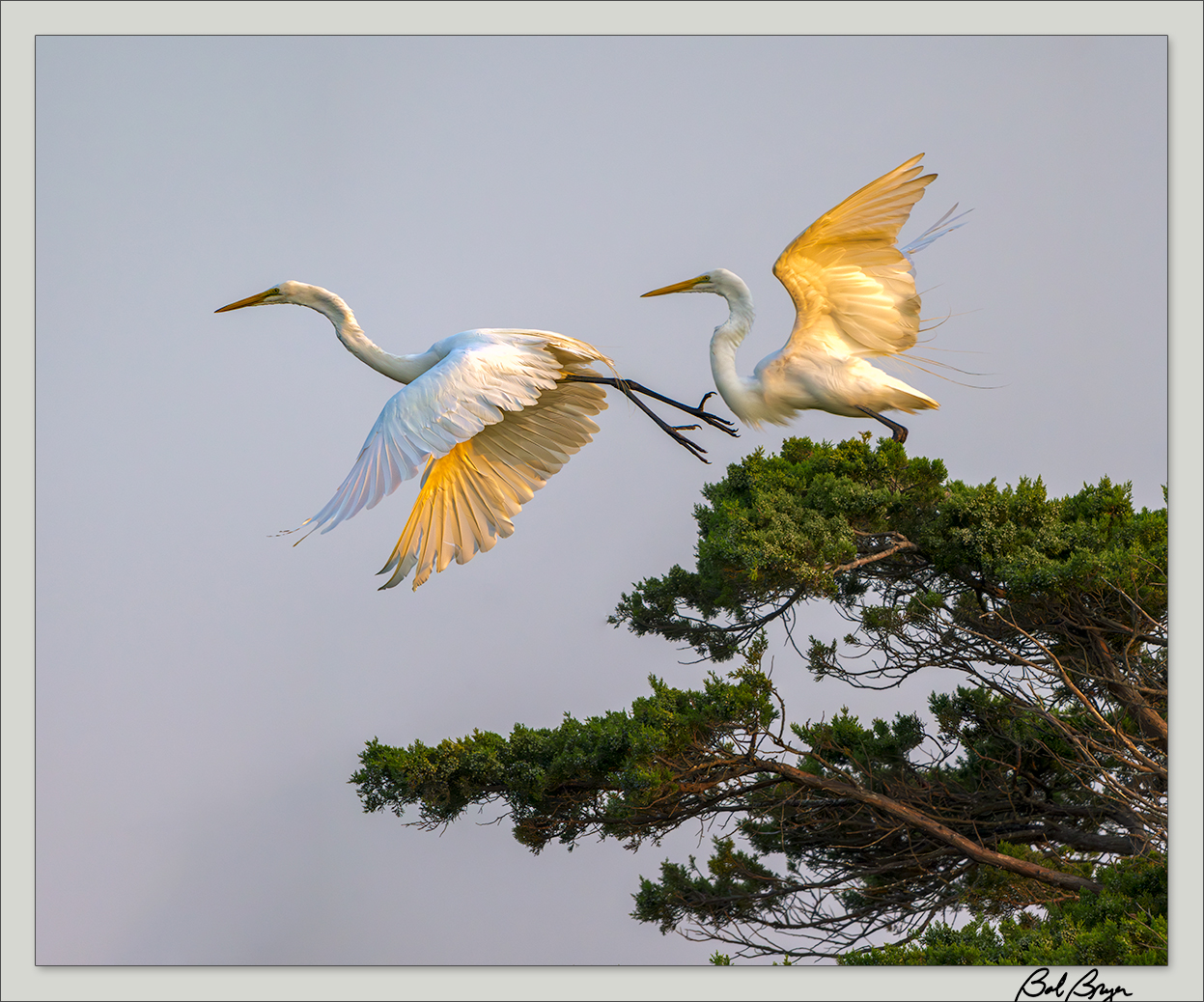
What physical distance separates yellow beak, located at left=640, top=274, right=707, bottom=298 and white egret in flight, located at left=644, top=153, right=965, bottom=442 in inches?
13.8

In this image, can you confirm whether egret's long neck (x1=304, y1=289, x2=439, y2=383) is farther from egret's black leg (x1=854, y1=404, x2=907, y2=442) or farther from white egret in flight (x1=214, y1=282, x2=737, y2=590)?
egret's black leg (x1=854, y1=404, x2=907, y2=442)

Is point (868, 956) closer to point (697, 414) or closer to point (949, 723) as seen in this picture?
point (949, 723)

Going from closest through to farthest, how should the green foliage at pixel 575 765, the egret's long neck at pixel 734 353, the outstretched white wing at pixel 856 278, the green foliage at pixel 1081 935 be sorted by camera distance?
the outstretched white wing at pixel 856 278
the egret's long neck at pixel 734 353
the green foliage at pixel 1081 935
the green foliage at pixel 575 765

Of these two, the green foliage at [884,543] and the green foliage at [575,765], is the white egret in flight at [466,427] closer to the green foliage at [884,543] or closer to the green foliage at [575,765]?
the green foliage at [884,543]

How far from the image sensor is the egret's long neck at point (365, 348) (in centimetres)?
290

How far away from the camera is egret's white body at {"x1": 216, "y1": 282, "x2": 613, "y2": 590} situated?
7.62 feet

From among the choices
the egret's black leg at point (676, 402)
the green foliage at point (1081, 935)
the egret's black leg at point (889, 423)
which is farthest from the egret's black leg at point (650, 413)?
the green foliage at point (1081, 935)

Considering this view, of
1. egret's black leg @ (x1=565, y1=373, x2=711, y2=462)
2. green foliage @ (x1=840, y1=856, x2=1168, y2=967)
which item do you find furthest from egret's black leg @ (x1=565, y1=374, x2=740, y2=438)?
green foliage @ (x1=840, y1=856, x2=1168, y2=967)

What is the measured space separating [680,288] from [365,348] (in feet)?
2.48

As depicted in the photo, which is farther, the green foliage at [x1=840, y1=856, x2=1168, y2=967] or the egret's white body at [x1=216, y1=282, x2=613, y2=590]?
the green foliage at [x1=840, y1=856, x2=1168, y2=967]

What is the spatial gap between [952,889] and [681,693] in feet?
3.79
